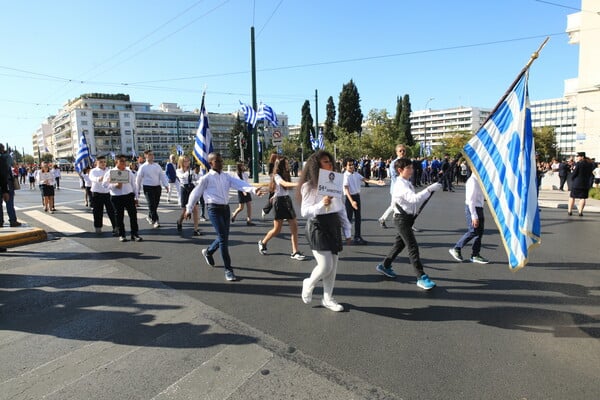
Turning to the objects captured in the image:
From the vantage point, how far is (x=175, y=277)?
5.73m

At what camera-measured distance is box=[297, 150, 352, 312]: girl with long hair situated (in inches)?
166

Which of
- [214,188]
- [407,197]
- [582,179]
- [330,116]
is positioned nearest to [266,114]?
[582,179]

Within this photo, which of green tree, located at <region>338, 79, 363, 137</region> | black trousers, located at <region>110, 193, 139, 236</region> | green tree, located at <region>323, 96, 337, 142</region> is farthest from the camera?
green tree, located at <region>323, 96, 337, 142</region>

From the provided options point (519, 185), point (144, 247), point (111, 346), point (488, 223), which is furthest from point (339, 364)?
point (488, 223)

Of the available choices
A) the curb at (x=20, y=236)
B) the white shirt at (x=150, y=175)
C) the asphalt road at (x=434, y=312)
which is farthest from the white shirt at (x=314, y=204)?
the curb at (x=20, y=236)

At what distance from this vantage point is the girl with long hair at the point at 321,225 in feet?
13.8

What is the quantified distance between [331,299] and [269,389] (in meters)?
1.68

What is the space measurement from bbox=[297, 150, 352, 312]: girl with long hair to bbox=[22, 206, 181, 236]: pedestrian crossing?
752 centimetres

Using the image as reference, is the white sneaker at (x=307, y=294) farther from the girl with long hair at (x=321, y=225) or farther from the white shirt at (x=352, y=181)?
the white shirt at (x=352, y=181)

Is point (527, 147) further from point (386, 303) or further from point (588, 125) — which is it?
point (588, 125)

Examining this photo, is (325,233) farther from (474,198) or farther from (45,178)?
(45,178)

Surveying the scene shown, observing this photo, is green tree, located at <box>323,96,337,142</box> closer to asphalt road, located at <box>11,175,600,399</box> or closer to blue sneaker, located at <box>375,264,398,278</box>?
asphalt road, located at <box>11,175,600,399</box>

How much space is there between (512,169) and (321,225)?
2213 millimetres

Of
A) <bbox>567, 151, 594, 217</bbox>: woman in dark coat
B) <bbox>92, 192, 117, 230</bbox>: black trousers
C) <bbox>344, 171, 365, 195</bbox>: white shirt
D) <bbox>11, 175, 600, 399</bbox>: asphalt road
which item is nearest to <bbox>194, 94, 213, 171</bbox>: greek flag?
<bbox>11, 175, 600, 399</bbox>: asphalt road
